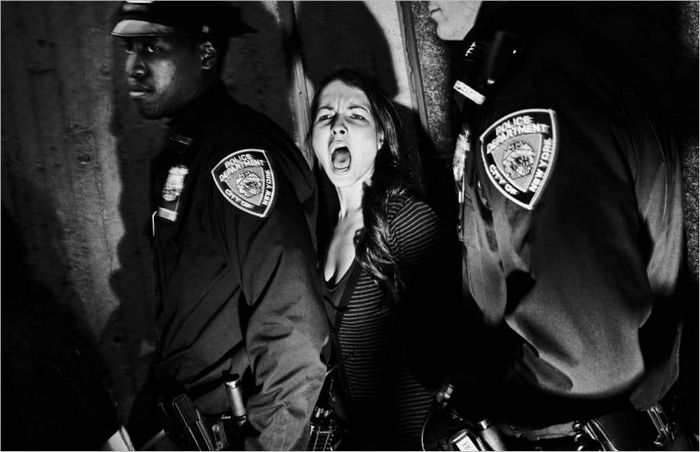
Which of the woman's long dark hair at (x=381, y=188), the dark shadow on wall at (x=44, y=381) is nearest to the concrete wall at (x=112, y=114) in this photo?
the woman's long dark hair at (x=381, y=188)


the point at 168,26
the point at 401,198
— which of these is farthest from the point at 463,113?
the point at 168,26

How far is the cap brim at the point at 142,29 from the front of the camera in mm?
2258

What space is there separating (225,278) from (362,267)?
1.53ft

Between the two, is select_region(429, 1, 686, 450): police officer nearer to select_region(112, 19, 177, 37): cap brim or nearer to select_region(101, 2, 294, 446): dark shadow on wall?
select_region(112, 19, 177, 37): cap brim

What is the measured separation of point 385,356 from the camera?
212 centimetres

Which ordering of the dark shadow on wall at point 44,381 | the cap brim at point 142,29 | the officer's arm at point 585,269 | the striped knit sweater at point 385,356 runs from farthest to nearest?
the cap brim at point 142,29 → the striped knit sweater at point 385,356 → the dark shadow on wall at point 44,381 → the officer's arm at point 585,269

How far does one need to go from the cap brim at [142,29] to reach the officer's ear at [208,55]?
0.40ft

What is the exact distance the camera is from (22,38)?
289cm

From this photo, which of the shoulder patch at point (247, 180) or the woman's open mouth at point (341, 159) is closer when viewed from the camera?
the shoulder patch at point (247, 180)

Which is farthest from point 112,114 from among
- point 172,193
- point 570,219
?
point 570,219

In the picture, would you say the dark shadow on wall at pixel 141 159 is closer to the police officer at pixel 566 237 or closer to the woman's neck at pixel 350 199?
the woman's neck at pixel 350 199

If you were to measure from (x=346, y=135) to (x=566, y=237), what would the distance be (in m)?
1.25

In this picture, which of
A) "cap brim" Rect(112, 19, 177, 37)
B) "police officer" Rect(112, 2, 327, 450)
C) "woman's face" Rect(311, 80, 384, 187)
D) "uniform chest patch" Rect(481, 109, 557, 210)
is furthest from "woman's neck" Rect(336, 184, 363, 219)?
"uniform chest patch" Rect(481, 109, 557, 210)

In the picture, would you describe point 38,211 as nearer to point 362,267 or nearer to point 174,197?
point 174,197
